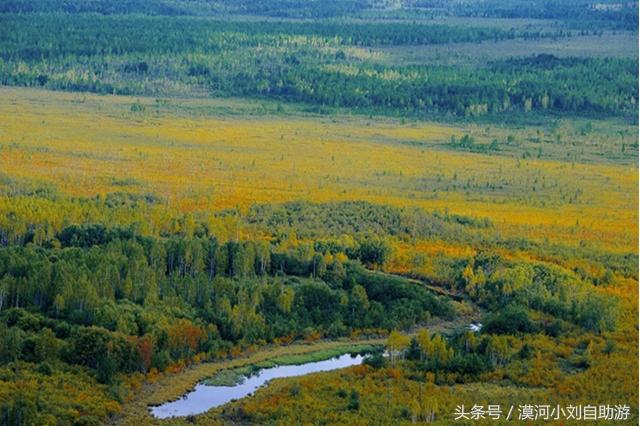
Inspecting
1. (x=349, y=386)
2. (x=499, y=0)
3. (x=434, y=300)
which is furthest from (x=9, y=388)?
(x=499, y=0)

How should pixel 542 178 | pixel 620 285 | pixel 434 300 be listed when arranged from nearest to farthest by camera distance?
pixel 434 300, pixel 620 285, pixel 542 178

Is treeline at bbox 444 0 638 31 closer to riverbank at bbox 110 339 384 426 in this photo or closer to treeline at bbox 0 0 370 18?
treeline at bbox 0 0 370 18

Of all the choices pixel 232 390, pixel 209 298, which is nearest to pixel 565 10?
pixel 209 298

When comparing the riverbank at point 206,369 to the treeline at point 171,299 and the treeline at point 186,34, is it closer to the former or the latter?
the treeline at point 171,299

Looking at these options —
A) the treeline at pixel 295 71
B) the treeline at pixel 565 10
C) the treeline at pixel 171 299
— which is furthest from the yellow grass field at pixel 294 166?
the treeline at pixel 565 10

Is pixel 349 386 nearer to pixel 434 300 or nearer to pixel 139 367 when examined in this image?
pixel 139 367

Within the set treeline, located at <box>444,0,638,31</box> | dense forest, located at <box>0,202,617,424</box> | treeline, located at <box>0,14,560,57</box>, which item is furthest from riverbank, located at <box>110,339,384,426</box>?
treeline, located at <box>444,0,638,31</box>
